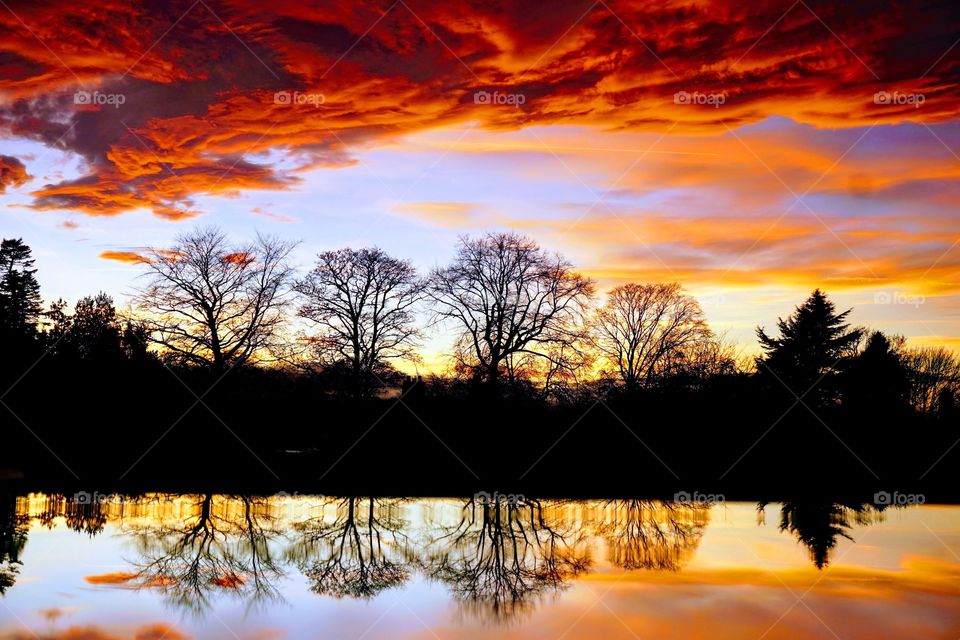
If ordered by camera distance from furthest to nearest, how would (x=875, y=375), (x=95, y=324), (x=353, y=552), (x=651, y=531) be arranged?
1. (x=95, y=324)
2. (x=875, y=375)
3. (x=651, y=531)
4. (x=353, y=552)

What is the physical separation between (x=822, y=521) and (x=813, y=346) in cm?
3903

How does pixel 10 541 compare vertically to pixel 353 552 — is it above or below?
above

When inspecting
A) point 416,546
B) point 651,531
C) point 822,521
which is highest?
Result: point 416,546

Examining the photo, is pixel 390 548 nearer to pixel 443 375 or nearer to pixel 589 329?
pixel 443 375

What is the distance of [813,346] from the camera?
5494 centimetres

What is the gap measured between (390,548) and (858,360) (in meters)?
46.7

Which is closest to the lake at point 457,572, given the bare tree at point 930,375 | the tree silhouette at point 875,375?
the tree silhouette at point 875,375

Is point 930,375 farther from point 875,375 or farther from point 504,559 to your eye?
point 504,559

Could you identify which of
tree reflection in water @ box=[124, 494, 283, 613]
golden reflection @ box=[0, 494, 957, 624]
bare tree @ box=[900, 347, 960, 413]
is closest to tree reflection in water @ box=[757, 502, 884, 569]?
golden reflection @ box=[0, 494, 957, 624]

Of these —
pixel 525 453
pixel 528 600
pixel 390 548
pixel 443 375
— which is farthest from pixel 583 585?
pixel 443 375

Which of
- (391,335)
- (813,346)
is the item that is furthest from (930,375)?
(391,335)

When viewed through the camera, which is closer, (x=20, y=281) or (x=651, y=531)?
(x=651, y=531)

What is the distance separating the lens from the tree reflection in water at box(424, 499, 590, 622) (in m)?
11.4

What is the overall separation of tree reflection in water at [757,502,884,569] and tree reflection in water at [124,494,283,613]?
9.28 metres
